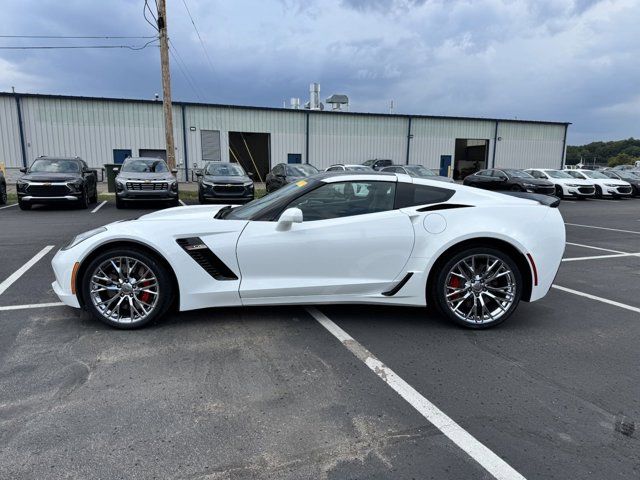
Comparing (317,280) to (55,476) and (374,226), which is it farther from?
(55,476)

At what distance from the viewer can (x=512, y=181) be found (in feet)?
69.3

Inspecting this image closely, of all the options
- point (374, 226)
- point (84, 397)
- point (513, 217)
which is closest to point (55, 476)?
point (84, 397)

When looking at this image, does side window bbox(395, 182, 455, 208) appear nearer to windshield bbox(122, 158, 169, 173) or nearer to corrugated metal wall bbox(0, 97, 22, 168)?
windshield bbox(122, 158, 169, 173)

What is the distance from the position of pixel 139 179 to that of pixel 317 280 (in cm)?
1104

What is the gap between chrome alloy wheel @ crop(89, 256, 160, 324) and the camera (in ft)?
12.7

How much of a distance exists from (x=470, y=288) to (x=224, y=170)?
13142 mm

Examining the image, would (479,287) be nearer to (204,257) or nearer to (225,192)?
(204,257)

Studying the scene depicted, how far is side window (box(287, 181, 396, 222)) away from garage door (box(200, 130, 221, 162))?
25.0m

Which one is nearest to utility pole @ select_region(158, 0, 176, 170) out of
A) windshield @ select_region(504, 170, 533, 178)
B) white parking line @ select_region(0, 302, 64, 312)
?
white parking line @ select_region(0, 302, 64, 312)

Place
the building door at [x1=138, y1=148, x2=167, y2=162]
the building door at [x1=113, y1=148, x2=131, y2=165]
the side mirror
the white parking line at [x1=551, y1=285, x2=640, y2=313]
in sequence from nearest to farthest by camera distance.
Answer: the side mirror < the white parking line at [x1=551, y1=285, x2=640, y2=313] < the building door at [x1=113, y1=148, x2=131, y2=165] < the building door at [x1=138, y1=148, x2=167, y2=162]

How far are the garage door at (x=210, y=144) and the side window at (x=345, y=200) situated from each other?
25.0m

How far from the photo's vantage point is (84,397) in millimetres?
2848

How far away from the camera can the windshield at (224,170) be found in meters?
15.6

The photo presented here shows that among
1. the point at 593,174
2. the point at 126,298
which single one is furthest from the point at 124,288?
the point at 593,174
